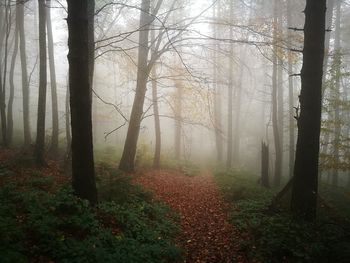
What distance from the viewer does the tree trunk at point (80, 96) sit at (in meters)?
6.64

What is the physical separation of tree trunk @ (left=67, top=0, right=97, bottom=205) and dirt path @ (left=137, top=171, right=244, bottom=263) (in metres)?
2.62

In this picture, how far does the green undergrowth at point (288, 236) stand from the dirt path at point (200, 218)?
37cm

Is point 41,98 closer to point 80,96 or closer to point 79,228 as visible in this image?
point 80,96

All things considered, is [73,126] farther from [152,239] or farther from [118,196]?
[152,239]

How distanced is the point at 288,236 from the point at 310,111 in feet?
9.96

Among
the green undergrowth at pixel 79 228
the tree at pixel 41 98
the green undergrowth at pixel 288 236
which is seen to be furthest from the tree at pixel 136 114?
the green undergrowth at pixel 288 236

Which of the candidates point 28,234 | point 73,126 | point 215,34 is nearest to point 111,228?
point 28,234

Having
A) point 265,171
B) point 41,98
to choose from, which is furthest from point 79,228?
point 265,171

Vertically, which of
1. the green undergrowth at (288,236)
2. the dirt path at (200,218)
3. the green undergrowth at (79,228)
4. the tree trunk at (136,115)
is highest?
the tree trunk at (136,115)

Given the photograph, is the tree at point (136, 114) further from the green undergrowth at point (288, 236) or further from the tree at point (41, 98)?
the green undergrowth at point (288, 236)

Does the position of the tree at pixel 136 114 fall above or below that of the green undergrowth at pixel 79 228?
above

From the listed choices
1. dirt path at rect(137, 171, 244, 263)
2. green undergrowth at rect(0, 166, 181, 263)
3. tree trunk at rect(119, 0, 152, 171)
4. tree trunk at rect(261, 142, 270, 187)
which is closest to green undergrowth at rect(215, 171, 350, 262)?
dirt path at rect(137, 171, 244, 263)

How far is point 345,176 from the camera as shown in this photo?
26.2 meters

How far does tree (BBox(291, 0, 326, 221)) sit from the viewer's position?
7.36m
